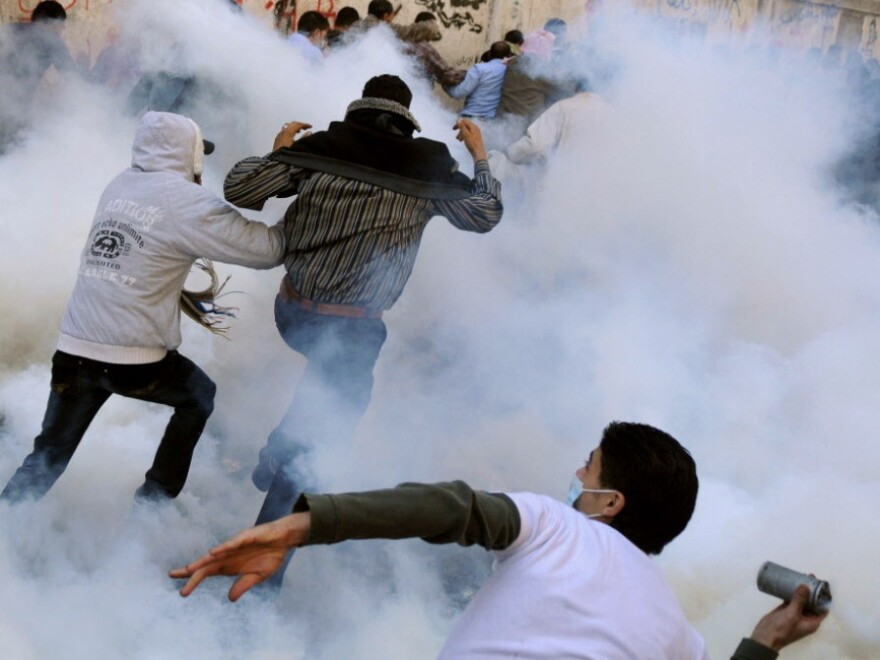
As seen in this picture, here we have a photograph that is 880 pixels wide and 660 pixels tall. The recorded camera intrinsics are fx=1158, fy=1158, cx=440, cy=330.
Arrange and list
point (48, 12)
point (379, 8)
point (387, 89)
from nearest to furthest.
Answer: point (387, 89) < point (48, 12) < point (379, 8)

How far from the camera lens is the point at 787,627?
210 cm

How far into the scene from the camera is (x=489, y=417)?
5.08 meters

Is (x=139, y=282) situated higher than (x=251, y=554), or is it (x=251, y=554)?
(x=251, y=554)

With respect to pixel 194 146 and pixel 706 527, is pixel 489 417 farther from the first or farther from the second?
pixel 194 146

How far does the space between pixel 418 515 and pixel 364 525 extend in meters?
0.09

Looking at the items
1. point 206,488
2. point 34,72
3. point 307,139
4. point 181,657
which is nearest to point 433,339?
point 206,488

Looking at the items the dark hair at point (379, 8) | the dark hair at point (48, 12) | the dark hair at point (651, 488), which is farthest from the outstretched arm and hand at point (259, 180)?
the dark hair at point (379, 8)

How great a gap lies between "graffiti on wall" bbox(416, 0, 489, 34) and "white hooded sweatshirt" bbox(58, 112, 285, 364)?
618 centimetres

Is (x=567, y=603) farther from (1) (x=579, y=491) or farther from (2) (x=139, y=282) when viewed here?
(2) (x=139, y=282)

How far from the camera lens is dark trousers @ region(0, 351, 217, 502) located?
3.51 metres

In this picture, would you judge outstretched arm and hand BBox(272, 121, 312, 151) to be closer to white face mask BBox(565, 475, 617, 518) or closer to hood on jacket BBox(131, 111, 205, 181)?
hood on jacket BBox(131, 111, 205, 181)

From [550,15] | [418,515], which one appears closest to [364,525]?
[418,515]

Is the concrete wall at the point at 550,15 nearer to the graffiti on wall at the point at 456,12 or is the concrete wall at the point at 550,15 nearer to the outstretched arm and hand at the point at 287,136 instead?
the graffiti on wall at the point at 456,12

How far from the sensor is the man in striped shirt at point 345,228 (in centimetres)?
368
